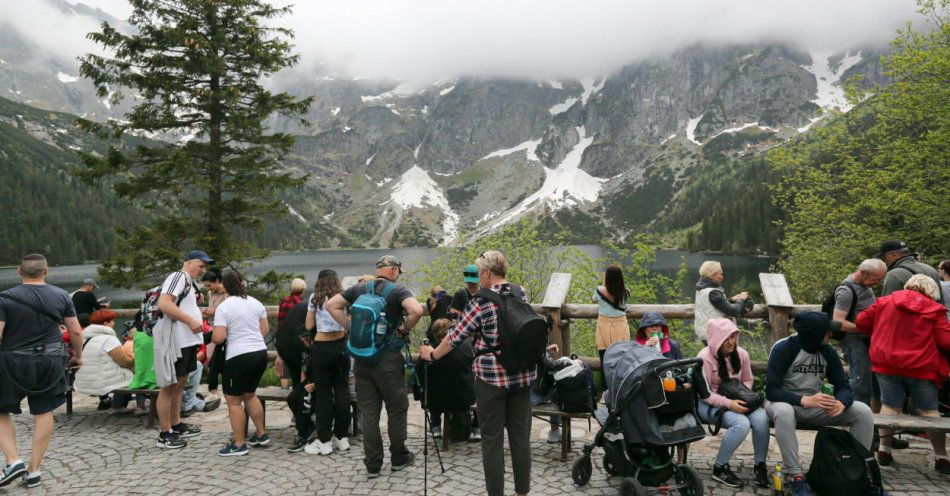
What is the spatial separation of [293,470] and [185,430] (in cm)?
221

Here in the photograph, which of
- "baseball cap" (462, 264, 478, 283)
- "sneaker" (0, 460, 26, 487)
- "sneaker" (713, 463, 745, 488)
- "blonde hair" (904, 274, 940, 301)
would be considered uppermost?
"baseball cap" (462, 264, 478, 283)

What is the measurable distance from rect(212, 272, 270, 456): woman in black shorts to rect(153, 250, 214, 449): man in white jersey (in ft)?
1.71

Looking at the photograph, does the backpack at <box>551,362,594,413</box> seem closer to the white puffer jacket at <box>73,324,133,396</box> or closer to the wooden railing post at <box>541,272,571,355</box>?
the wooden railing post at <box>541,272,571,355</box>

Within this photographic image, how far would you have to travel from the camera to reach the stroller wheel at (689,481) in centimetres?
429

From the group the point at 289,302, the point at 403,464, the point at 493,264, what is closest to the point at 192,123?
the point at 289,302

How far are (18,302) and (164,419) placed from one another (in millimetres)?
2101

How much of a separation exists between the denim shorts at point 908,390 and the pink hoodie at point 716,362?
1576 mm

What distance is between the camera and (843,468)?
14.2ft

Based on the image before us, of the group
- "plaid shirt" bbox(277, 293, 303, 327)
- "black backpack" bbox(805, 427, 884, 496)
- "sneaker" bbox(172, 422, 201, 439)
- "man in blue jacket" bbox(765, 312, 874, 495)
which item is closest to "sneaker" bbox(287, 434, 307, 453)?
"sneaker" bbox(172, 422, 201, 439)

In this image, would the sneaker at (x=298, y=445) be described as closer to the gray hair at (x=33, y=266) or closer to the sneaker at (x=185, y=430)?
the sneaker at (x=185, y=430)

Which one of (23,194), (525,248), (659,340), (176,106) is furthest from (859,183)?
(23,194)

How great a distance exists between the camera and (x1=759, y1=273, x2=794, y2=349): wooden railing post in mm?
6844

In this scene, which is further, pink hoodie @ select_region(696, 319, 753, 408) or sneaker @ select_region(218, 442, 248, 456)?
sneaker @ select_region(218, 442, 248, 456)

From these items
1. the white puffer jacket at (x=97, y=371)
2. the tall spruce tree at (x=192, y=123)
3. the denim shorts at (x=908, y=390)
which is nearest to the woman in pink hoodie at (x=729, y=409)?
the denim shorts at (x=908, y=390)
